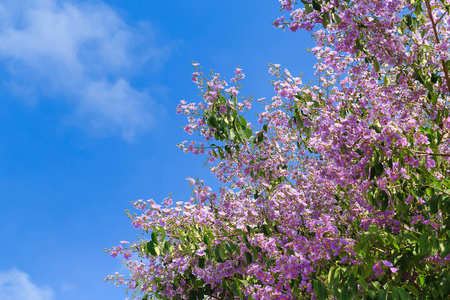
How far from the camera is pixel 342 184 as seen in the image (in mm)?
5055

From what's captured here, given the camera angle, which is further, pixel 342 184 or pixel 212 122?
pixel 212 122

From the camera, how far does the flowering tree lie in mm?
4613

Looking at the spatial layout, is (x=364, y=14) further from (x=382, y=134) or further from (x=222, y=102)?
(x=222, y=102)

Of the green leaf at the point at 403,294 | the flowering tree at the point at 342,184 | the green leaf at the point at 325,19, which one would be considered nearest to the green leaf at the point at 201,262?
the flowering tree at the point at 342,184

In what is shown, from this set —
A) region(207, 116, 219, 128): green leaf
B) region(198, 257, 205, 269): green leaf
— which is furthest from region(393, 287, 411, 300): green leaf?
region(207, 116, 219, 128): green leaf

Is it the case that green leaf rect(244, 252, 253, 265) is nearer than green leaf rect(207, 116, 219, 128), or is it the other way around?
green leaf rect(244, 252, 253, 265)

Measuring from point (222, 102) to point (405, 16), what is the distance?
2542mm

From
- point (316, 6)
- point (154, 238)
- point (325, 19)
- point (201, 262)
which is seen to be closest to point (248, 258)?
point (201, 262)

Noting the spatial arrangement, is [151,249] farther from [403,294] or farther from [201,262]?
[403,294]

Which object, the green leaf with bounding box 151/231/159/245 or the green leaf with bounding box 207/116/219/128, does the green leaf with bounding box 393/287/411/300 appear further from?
the green leaf with bounding box 207/116/219/128

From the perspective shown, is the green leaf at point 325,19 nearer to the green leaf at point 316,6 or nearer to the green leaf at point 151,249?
the green leaf at point 316,6

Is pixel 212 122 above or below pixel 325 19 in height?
above

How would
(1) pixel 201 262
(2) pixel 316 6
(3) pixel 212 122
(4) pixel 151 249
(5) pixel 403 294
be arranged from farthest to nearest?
(3) pixel 212 122, (1) pixel 201 262, (4) pixel 151 249, (2) pixel 316 6, (5) pixel 403 294

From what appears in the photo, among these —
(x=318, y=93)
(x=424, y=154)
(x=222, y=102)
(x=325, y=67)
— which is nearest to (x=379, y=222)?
(x=424, y=154)
